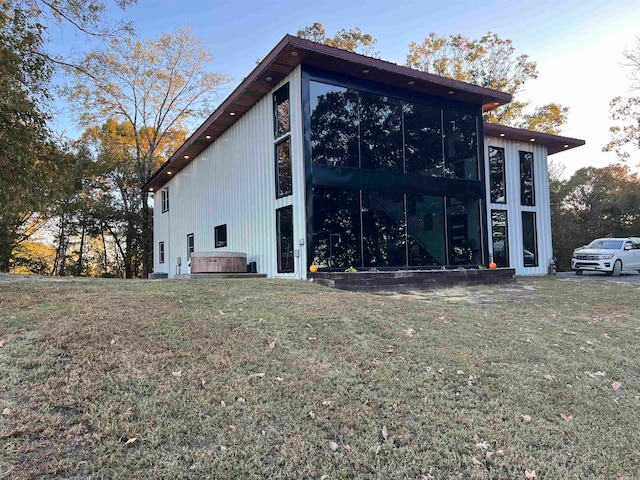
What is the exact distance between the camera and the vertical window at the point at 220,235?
13130 mm

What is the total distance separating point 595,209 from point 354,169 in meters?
17.6

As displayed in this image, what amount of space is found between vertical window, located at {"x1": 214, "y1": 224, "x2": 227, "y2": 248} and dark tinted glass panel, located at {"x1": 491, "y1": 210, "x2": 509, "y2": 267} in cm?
850

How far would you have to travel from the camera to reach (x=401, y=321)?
17.0 feet

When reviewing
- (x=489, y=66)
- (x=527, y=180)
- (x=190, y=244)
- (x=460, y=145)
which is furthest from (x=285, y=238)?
(x=489, y=66)

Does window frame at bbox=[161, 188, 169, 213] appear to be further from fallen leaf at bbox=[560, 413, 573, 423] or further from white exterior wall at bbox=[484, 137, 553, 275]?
fallen leaf at bbox=[560, 413, 573, 423]

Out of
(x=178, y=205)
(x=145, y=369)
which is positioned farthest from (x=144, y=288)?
(x=178, y=205)

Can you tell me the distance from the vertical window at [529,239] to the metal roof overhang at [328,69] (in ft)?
14.0

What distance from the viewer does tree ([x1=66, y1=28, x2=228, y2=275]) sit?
20469mm

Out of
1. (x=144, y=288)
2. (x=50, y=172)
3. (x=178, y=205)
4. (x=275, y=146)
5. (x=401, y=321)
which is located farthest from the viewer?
(x=178, y=205)

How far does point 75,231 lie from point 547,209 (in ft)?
71.7

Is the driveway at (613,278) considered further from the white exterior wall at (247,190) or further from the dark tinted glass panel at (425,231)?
the white exterior wall at (247,190)

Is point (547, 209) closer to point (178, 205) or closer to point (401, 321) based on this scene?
point (401, 321)

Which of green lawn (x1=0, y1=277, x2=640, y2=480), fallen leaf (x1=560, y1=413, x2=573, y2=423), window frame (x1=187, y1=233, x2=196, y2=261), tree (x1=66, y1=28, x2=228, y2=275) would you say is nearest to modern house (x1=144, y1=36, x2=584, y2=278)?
window frame (x1=187, y1=233, x2=196, y2=261)

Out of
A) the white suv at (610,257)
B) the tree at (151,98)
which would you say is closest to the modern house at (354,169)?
the white suv at (610,257)
